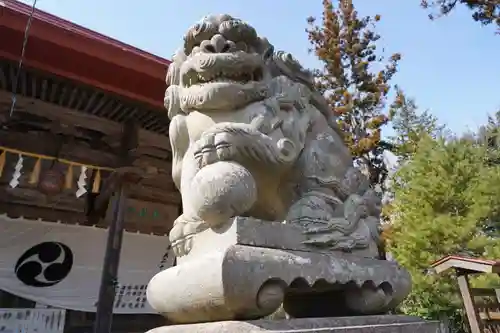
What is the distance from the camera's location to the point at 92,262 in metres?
4.82

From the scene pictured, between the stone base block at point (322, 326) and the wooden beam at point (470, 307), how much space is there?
13.5 feet

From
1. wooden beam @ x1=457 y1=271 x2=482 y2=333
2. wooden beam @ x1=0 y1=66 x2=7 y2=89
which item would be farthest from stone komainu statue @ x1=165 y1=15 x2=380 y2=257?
wooden beam @ x1=457 y1=271 x2=482 y2=333

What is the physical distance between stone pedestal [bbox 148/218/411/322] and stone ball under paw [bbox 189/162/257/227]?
0.06m

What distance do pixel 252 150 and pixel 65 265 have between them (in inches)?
151

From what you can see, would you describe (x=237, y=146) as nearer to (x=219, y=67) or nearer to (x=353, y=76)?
(x=219, y=67)

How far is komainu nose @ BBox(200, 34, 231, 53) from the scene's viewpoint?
185 centimetres

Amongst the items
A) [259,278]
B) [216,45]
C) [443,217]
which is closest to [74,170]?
[216,45]

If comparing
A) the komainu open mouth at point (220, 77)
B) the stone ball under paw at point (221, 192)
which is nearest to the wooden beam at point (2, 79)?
the komainu open mouth at point (220, 77)

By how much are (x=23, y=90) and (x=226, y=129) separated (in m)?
3.04

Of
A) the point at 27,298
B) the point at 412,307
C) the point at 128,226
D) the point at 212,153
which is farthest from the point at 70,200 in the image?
the point at 412,307

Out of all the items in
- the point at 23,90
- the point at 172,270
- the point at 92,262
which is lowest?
the point at 172,270

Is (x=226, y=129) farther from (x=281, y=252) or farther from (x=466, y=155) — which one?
(x=466, y=155)

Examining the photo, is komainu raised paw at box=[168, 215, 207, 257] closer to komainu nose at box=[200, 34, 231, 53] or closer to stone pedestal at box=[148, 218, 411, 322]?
stone pedestal at box=[148, 218, 411, 322]

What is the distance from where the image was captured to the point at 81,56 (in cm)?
328
